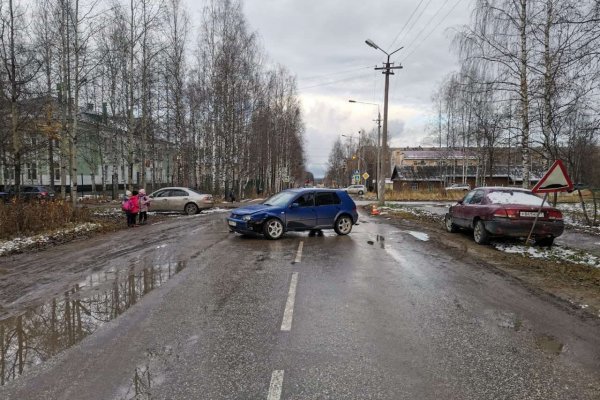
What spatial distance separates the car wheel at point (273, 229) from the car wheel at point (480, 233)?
17.6ft

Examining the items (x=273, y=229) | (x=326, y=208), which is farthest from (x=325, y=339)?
(x=326, y=208)

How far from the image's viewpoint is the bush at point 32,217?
12.5 metres

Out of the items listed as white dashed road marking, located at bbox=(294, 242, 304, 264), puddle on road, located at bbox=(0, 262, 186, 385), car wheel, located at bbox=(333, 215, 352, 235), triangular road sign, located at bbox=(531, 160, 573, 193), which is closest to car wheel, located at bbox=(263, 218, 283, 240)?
white dashed road marking, located at bbox=(294, 242, 304, 264)

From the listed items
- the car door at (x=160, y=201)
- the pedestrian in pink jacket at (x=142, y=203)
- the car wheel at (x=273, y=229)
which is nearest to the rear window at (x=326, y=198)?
A: the car wheel at (x=273, y=229)

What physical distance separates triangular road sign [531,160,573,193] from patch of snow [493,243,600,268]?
149 cm

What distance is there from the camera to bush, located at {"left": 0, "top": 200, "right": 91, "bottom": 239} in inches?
491

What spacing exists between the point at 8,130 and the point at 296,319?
19.8 metres

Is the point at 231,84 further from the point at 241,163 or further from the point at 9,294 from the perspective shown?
the point at 9,294

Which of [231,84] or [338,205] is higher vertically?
[231,84]

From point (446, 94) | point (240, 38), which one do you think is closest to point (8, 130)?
point (240, 38)

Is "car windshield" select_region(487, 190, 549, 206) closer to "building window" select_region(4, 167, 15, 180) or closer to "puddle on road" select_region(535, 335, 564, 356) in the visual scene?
"puddle on road" select_region(535, 335, 564, 356)

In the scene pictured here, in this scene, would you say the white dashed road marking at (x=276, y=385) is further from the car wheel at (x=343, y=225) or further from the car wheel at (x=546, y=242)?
the car wheel at (x=546, y=242)

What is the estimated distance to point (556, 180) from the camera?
991 centimetres

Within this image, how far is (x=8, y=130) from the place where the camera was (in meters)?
19.3
